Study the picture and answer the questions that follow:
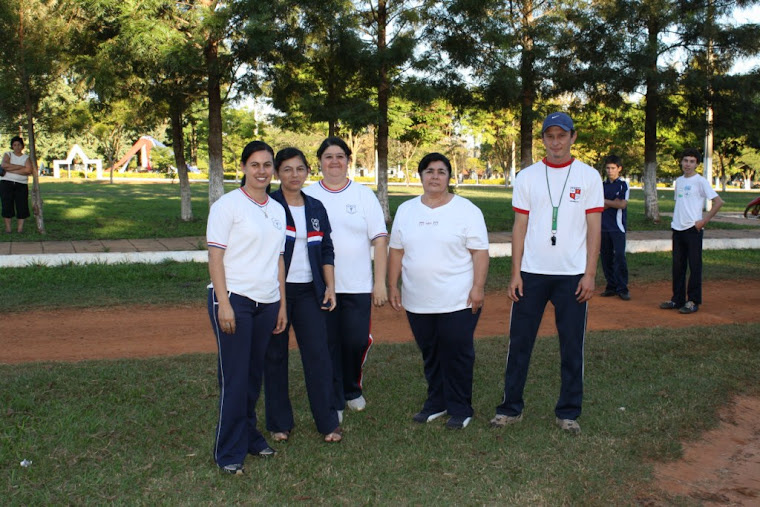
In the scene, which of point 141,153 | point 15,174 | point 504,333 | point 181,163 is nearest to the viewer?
point 504,333

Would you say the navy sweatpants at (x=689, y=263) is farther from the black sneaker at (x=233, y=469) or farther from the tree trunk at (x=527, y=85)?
the tree trunk at (x=527, y=85)

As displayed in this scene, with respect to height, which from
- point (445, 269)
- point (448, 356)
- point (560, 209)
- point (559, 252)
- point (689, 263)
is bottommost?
point (448, 356)

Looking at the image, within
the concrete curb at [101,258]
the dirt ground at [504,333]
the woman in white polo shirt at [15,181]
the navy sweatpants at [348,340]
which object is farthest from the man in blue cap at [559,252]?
the woman in white polo shirt at [15,181]

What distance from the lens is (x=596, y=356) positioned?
6797 mm

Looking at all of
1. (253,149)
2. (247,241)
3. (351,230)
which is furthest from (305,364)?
(253,149)

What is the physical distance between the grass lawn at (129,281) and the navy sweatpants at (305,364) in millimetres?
4790

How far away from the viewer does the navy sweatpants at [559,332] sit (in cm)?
482

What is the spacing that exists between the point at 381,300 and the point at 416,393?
1.13 meters

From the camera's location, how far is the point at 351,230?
4918 mm

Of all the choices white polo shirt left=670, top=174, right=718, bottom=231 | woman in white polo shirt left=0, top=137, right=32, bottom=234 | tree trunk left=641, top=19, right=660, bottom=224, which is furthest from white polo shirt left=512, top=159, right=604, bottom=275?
tree trunk left=641, top=19, right=660, bottom=224

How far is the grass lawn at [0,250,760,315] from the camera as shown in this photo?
9.28 meters

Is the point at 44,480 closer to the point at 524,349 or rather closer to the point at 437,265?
the point at 437,265

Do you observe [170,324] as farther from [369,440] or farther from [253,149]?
[253,149]

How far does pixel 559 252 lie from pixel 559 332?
57cm
